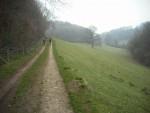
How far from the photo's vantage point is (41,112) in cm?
665

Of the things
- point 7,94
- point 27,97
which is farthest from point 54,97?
point 7,94

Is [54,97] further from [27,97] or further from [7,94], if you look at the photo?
[7,94]

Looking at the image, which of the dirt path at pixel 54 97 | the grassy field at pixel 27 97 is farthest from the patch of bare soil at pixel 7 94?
the dirt path at pixel 54 97

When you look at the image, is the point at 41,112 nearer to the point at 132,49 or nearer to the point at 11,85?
the point at 11,85

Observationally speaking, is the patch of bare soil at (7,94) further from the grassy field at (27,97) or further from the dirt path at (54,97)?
the dirt path at (54,97)

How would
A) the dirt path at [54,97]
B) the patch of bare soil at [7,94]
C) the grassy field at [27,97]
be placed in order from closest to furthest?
the dirt path at [54,97] < the grassy field at [27,97] < the patch of bare soil at [7,94]

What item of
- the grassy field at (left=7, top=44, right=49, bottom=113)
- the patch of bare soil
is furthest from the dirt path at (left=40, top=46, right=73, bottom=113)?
the patch of bare soil

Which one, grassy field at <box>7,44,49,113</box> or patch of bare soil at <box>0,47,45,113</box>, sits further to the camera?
patch of bare soil at <box>0,47,45,113</box>

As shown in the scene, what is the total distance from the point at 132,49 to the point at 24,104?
62.5 meters

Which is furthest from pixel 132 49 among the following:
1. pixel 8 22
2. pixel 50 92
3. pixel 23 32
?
pixel 50 92

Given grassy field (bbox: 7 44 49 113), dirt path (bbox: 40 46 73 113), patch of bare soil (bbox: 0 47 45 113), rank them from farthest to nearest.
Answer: patch of bare soil (bbox: 0 47 45 113), grassy field (bbox: 7 44 49 113), dirt path (bbox: 40 46 73 113)

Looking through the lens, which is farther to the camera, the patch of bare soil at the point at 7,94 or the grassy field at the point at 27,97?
the patch of bare soil at the point at 7,94

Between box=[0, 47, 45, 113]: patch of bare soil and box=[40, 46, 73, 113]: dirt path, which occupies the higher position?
box=[40, 46, 73, 113]: dirt path

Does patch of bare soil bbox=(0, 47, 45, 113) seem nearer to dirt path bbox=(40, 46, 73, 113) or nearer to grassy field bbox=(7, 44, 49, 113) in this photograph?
grassy field bbox=(7, 44, 49, 113)
